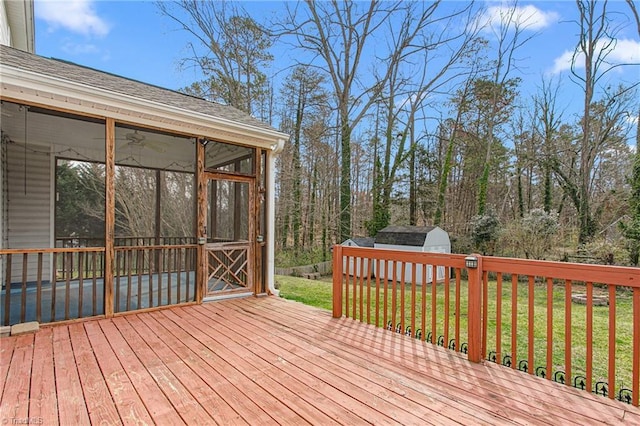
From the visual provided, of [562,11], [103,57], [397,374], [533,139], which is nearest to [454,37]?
[562,11]

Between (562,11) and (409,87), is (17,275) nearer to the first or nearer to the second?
(409,87)

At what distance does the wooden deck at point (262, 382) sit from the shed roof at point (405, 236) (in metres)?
7.34

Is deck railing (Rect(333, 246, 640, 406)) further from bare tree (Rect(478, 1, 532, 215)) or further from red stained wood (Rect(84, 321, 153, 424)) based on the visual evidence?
bare tree (Rect(478, 1, 532, 215))

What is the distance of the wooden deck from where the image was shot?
1.97 m

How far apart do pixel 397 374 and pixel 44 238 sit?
6921 mm

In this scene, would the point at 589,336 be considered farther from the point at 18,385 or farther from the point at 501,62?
the point at 501,62

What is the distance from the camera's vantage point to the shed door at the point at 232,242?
16.2 ft

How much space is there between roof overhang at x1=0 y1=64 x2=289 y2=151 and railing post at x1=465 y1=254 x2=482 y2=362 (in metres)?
3.59

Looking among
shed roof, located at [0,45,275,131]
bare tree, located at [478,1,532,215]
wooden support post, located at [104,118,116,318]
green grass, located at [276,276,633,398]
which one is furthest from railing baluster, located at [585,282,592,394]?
bare tree, located at [478,1,532,215]

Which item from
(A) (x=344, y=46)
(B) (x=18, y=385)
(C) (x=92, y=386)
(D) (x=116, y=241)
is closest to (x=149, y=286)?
(B) (x=18, y=385)

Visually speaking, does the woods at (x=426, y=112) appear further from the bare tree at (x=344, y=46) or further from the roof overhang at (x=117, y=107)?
the roof overhang at (x=117, y=107)

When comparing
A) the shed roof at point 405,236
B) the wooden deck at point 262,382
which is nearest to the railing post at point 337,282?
the wooden deck at point 262,382

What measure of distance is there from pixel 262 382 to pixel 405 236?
29.9 feet

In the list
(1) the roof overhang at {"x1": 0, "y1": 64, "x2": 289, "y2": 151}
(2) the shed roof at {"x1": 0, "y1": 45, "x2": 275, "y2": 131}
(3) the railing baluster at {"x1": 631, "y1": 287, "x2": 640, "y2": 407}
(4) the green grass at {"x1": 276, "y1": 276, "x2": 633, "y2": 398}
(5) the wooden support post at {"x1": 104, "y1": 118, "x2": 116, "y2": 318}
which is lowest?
(4) the green grass at {"x1": 276, "y1": 276, "x2": 633, "y2": 398}
